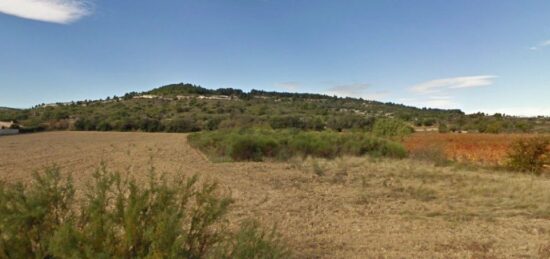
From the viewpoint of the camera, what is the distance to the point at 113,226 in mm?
3826

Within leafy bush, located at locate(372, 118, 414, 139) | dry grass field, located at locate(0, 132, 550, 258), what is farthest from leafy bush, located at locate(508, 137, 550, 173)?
leafy bush, located at locate(372, 118, 414, 139)

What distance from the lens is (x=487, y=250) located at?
23.1 ft

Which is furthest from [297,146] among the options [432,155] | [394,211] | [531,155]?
[394,211]

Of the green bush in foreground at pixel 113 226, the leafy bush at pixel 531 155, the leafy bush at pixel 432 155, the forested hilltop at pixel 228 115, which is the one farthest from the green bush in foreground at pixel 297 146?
the green bush in foreground at pixel 113 226

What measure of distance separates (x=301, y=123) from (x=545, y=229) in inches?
1795

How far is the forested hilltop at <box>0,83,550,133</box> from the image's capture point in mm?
53812

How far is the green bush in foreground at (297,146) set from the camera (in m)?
23.9

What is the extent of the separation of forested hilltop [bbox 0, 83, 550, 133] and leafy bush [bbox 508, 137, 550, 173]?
76.7 ft

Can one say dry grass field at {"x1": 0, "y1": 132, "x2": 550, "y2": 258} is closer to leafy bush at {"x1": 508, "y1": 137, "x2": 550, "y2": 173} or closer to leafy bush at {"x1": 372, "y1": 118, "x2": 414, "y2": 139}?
leafy bush at {"x1": 508, "y1": 137, "x2": 550, "y2": 173}

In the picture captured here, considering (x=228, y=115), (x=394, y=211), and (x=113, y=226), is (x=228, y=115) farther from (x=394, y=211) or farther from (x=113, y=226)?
(x=113, y=226)

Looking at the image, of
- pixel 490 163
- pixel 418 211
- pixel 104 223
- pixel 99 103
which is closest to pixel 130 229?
pixel 104 223

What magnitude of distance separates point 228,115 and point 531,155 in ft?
164

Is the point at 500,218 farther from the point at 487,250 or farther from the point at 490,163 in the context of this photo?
the point at 490,163

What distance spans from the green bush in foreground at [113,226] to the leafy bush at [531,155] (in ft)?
69.6
